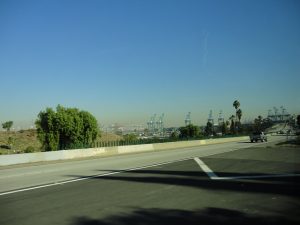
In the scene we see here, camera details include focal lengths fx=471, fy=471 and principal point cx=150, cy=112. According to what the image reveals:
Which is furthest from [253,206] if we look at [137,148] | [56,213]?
[137,148]

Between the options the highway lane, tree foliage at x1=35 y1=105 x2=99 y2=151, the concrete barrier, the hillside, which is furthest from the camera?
the hillside

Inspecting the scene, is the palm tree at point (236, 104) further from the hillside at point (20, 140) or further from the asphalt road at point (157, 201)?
the asphalt road at point (157, 201)

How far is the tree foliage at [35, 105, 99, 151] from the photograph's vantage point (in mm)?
58125

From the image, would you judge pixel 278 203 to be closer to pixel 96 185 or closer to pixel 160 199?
pixel 160 199

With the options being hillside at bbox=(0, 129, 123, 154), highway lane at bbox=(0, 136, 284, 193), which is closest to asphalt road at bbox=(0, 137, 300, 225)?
highway lane at bbox=(0, 136, 284, 193)

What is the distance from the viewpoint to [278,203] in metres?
10.5

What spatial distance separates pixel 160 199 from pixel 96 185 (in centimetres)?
413

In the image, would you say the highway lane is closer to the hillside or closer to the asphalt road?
the asphalt road

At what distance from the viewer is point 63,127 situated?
194 feet

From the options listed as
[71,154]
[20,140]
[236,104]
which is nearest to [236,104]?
[236,104]

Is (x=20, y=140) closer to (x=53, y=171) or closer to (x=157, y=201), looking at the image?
(x=53, y=171)

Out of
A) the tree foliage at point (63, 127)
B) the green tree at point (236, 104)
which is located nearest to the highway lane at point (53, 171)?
the tree foliage at point (63, 127)

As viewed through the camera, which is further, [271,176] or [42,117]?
[42,117]

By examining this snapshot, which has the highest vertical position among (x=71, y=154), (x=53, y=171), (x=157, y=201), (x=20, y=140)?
(x=20, y=140)
